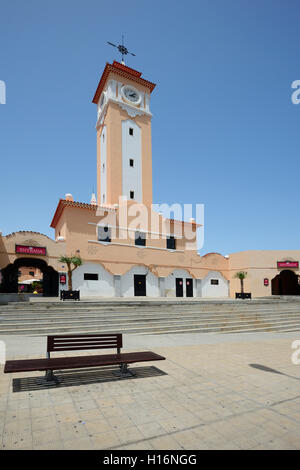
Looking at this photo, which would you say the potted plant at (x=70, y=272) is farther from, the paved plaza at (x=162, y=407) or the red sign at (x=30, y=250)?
the paved plaza at (x=162, y=407)

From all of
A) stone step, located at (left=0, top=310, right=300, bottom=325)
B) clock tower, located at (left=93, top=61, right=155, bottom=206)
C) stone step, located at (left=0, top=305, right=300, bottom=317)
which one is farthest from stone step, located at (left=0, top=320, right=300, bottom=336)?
clock tower, located at (left=93, top=61, right=155, bottom=206)

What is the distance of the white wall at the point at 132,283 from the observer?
27.2m

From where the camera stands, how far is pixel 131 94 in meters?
32.8

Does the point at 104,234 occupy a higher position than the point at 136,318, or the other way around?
the point at 104,234

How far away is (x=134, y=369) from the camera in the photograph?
6.96m

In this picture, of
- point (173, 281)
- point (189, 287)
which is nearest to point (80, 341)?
point (173, 281)

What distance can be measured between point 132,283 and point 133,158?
13.4 m

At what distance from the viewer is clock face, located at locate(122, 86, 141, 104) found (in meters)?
32.1

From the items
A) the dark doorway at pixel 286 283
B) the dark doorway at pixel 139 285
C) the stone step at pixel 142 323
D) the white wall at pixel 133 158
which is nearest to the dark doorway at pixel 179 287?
the dark doorway at pixel 139 285

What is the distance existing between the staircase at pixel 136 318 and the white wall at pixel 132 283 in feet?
35.9

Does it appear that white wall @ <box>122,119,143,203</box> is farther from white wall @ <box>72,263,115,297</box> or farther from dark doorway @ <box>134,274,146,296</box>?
white wall @ <box>72,263,115,297</box>

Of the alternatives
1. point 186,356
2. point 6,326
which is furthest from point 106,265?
point 186,356

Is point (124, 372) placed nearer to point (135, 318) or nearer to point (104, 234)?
point (135, 318)
